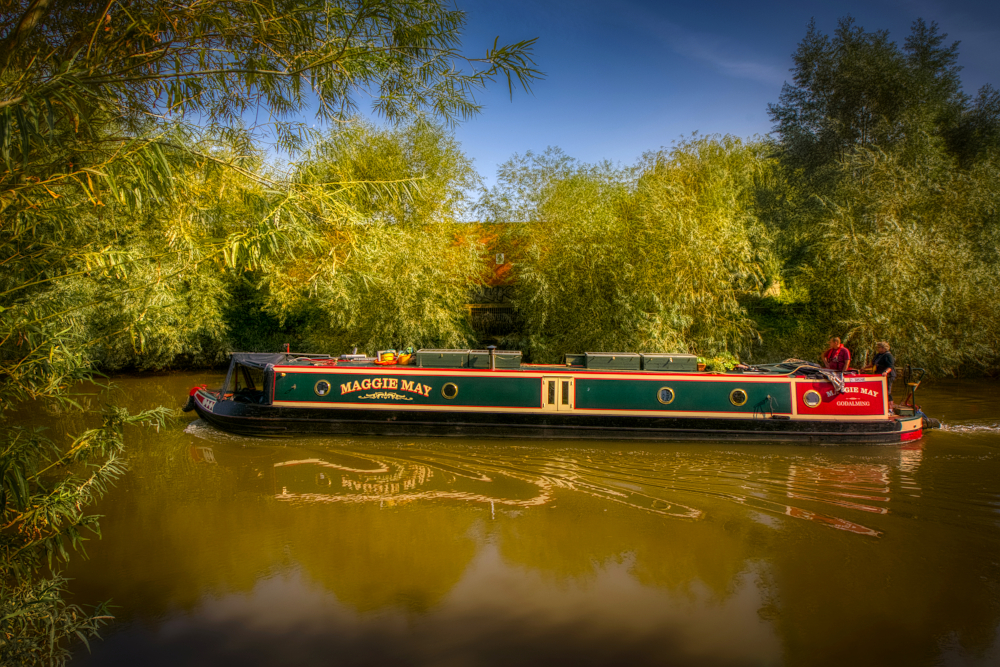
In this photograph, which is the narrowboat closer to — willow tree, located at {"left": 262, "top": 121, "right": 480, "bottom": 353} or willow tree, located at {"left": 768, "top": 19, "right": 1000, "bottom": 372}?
willow tree, located at {"left": 262, "top": 121, "right": 480, "bottom": 353}

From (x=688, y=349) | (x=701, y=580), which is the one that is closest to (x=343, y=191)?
(x=701, y=580)

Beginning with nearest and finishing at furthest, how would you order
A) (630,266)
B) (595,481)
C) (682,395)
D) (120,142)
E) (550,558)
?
(120,142) < (550,558) < (595,481) < (682,395) < (630,266)

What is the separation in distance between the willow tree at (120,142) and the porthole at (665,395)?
629 cm

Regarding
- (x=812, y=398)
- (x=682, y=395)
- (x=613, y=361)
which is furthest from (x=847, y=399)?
(x=613, y=361)

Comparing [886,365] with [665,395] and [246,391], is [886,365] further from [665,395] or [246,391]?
[246,391]

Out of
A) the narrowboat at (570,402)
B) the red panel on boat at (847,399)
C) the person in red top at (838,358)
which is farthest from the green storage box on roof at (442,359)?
the person in red top at (838,358)

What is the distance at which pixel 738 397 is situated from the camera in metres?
8.84

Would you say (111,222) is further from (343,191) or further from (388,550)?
(388,550)

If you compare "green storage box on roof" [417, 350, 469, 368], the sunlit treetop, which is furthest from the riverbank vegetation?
"green storage box on roof" [417, 350, 469, 368]

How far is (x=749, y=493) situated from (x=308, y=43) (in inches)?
257

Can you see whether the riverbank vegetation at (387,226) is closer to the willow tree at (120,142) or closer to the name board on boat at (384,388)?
the willow tree at (120,142)

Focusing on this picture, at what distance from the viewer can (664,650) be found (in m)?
A: 4.04

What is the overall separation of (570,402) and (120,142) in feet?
23.0

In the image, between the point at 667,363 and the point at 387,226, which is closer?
the point at 667,363
